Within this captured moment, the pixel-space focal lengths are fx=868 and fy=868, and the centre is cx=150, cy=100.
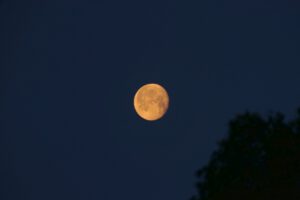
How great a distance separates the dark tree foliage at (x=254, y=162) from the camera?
27.2 metres

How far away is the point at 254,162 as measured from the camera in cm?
3016

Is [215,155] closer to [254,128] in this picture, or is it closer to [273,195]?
[254,128]

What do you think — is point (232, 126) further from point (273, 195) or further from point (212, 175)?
point (273, 195)

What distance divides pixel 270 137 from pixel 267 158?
1157mm

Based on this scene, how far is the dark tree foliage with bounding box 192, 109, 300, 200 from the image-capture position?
Result: 27250 mm

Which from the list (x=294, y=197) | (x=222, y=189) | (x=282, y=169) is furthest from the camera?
(x=222, y=189)

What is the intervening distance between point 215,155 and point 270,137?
208cm

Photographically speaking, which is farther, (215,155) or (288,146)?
(215,155)

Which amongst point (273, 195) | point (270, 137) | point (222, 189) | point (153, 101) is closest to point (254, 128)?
point (270, 137)

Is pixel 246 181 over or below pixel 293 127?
below

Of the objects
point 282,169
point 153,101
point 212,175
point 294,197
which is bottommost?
point 294,197

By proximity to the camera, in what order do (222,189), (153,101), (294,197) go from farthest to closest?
(153,101) < (222,189) < (294,197)

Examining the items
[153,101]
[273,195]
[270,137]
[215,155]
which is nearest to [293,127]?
[270,137]

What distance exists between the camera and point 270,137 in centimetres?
3067
